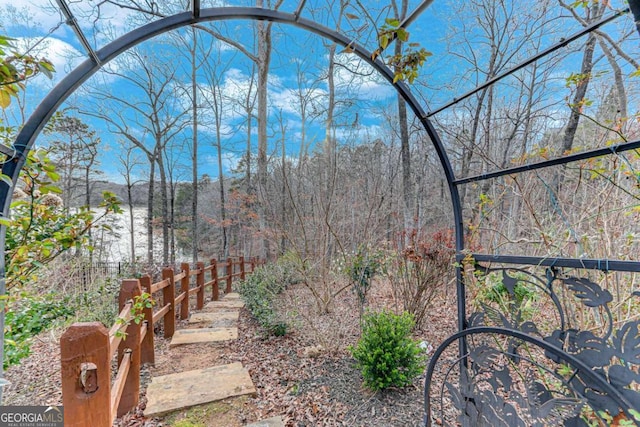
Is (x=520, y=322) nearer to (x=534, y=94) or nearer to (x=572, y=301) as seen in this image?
(x=572, y=301)

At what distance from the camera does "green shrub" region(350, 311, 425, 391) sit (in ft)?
A: 7.30

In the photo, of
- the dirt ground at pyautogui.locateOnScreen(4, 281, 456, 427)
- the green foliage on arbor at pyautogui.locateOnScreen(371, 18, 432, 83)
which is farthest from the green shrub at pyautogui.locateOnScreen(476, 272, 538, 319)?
the green foliage on arbor at pyautogui.locateOnScreen(371, 18, 432, 83)

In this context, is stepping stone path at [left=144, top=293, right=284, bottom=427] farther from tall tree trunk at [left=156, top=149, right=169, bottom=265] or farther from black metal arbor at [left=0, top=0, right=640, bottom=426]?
tall tree trunk at [left=156, top=149, right=169, bottom=265]

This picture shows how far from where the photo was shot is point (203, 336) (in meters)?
3.28

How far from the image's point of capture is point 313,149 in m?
4.57

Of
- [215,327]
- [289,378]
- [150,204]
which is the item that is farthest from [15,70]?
[150,204]

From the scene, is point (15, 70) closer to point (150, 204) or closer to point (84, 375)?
point (84, 375)

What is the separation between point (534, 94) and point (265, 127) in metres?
6.48

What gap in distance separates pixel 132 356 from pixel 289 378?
1362 mm

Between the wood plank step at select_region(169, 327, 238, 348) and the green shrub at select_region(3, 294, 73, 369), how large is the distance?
1146 millimetres

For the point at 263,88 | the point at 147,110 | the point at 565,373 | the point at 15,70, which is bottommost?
the point at 565,373

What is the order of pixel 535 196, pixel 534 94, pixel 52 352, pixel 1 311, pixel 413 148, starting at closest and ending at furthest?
1. pixel 1 311
2. pixel 52 352
3. pixel 535 196
4. pixel 534 94
5. pixel 413 148

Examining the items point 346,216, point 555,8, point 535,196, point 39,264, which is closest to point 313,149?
point 346,216

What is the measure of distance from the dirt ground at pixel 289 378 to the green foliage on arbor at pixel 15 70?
6.37 ft
